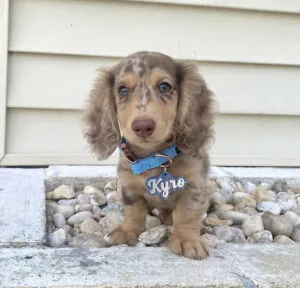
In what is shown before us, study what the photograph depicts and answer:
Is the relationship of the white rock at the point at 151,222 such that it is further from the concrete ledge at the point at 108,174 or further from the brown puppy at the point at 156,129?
the concrete ledge at the point at 108,174

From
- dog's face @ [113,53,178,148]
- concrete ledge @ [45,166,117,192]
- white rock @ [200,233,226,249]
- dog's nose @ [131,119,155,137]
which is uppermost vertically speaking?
dog's face @ [113,53,178,148]

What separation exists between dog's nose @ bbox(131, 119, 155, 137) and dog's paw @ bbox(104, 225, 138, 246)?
1.78 ft

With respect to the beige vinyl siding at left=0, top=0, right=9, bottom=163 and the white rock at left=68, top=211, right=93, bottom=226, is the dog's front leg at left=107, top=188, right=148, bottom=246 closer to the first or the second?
the white rock at left=68, top=211, right=93, bottom=226

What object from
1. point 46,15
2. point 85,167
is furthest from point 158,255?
point 46,15

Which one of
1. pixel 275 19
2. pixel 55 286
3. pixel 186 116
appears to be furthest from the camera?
pixel 275 19

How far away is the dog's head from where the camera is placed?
1.87m

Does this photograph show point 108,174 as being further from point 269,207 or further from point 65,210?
point 269,207

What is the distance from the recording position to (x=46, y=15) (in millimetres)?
3256

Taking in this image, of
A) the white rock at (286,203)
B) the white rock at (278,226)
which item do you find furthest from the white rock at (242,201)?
the white rock at (278,226)

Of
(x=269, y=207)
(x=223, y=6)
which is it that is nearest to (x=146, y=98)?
(x=269, y=207)

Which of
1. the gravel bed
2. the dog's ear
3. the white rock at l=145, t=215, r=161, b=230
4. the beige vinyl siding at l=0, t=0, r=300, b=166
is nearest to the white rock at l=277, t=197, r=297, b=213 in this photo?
the gravel bed

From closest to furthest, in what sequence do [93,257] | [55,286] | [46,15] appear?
[55,286] → [93,257] → [46,15]

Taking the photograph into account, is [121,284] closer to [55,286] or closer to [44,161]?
[55,286]

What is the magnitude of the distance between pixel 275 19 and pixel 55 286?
2.81 meters
